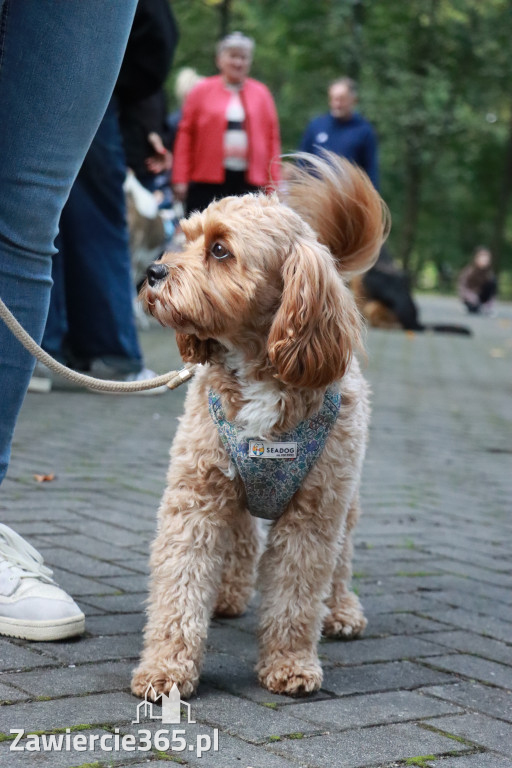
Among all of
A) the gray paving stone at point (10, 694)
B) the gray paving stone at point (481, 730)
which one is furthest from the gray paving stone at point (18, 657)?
the gray paving stone at point (481, 730)

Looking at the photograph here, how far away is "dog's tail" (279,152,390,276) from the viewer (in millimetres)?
3109

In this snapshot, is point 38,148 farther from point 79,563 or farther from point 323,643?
point 323,643

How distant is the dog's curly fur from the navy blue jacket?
9.97 meters

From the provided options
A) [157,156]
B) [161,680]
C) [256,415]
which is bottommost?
[161,680]

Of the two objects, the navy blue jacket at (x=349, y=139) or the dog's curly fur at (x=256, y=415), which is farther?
the navy blue jacket at (x=349, y=139)

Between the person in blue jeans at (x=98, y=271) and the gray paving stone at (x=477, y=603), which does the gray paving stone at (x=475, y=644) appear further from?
the person in blue jeans at (x=98, y=271)

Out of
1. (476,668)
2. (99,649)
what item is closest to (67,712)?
(99,649)

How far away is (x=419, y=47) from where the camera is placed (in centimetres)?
3161

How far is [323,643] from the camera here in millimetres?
3348

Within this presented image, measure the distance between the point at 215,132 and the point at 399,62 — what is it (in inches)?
941

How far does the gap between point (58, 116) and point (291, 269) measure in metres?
0.74

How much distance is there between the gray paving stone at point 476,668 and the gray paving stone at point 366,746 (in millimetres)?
490

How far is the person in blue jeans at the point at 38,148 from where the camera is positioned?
9.06 feet

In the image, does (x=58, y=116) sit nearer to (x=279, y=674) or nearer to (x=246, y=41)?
(x=279, y=674)
